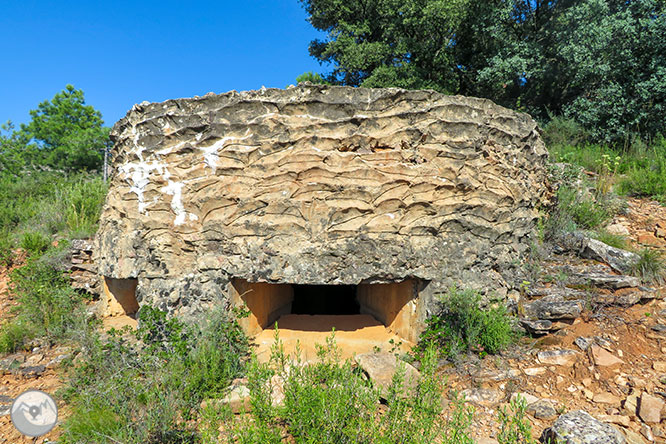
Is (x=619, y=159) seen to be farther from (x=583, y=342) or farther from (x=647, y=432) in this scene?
(x=647, y=432)

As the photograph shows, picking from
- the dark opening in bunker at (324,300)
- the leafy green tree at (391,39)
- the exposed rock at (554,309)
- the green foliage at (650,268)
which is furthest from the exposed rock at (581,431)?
the leafy green tree at (391,39)

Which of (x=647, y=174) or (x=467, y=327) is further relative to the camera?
(x=647, y=174)

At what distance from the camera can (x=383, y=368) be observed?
3291 millimetres

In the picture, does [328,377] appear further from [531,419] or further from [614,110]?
[614,110]

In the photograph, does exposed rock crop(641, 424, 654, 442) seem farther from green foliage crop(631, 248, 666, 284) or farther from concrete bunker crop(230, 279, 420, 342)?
green foliage crop(631, 248, 666, 284)

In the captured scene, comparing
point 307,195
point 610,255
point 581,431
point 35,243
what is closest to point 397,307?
point 307,195

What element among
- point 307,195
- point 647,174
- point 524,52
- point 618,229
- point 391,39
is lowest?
point 618,229

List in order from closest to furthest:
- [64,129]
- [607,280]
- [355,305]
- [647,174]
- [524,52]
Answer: [607,280] < [355,305] < [647,174] < [524,52] < [64,129]

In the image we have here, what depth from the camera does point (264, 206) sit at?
3.64 metres

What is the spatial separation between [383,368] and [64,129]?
74.8 ft

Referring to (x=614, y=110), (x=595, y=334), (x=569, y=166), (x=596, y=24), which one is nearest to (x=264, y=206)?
(x=595, y=334)

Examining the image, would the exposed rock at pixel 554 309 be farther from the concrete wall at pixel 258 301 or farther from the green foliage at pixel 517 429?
the concrete wall at pixel 258 301

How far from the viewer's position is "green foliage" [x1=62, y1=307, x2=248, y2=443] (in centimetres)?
258
